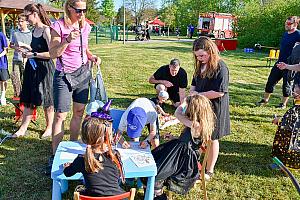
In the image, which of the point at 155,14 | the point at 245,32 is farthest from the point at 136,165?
the point at 155,14

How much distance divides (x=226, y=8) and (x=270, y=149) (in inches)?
1590

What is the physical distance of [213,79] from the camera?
10.5ft

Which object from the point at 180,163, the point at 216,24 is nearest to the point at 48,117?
the point at 180,163

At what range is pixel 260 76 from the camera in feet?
34.4

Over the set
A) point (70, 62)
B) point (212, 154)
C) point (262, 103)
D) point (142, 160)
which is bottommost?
point (262, 103)

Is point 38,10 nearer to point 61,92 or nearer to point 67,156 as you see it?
point 61,92

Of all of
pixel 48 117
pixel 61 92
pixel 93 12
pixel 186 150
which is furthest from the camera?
pixel 93 12

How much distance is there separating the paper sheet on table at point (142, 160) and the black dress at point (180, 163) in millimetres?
117

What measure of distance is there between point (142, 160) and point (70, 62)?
134cm

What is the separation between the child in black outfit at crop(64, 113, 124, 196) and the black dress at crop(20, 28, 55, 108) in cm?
222

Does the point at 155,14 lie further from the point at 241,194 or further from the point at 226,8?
the point at 241,194

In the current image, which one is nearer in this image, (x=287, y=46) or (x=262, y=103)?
(x=287, y=46)

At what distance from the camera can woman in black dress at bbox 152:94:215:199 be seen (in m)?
2.94

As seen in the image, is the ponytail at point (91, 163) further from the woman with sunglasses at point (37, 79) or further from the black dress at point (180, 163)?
the woman with sunglasses at point (37, 79)
